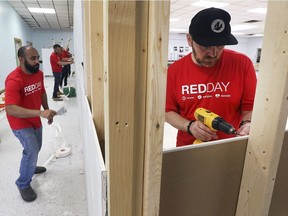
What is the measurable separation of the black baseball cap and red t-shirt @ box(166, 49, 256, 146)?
0.60ft

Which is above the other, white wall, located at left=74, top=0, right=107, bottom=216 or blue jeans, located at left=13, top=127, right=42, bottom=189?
white wall, located at left=74, top=0, right=107, bottom=216

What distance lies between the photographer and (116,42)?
59cm

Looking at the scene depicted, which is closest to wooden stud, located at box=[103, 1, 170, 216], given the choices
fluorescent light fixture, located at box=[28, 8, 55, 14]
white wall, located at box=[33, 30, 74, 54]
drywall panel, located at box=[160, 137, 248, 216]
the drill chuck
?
drywall panel, located at box=[160, 137, 248, 216]

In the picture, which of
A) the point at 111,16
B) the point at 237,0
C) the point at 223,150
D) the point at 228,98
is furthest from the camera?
the point at 237,0

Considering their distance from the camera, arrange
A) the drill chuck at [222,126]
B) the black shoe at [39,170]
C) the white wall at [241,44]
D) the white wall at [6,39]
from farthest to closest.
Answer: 1. the white wall at [241,44]
2. the white wall at [6,39]
3. the black shoe at [39,170]
4. the drill chuck at [222,126]

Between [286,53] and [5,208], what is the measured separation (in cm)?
246

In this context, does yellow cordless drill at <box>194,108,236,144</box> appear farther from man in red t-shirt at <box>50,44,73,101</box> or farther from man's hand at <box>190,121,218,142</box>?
man in red t-shirt at <box>50,44,73,101</box>

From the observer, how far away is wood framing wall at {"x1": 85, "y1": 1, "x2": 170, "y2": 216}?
58 cm

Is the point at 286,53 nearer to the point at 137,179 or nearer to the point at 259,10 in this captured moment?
the point at 137,179

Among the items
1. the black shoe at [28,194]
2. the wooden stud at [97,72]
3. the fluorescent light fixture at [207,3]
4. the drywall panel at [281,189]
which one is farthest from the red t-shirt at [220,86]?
the fluorescent light fixture at [207,3]

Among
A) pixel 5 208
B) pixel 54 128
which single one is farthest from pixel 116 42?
pixel 54 128

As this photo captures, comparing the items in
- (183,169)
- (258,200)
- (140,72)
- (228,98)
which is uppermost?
(140,72)

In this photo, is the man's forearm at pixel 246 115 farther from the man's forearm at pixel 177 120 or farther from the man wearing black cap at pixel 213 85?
the man's forearm at pixel 177 120

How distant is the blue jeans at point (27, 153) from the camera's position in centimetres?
215
